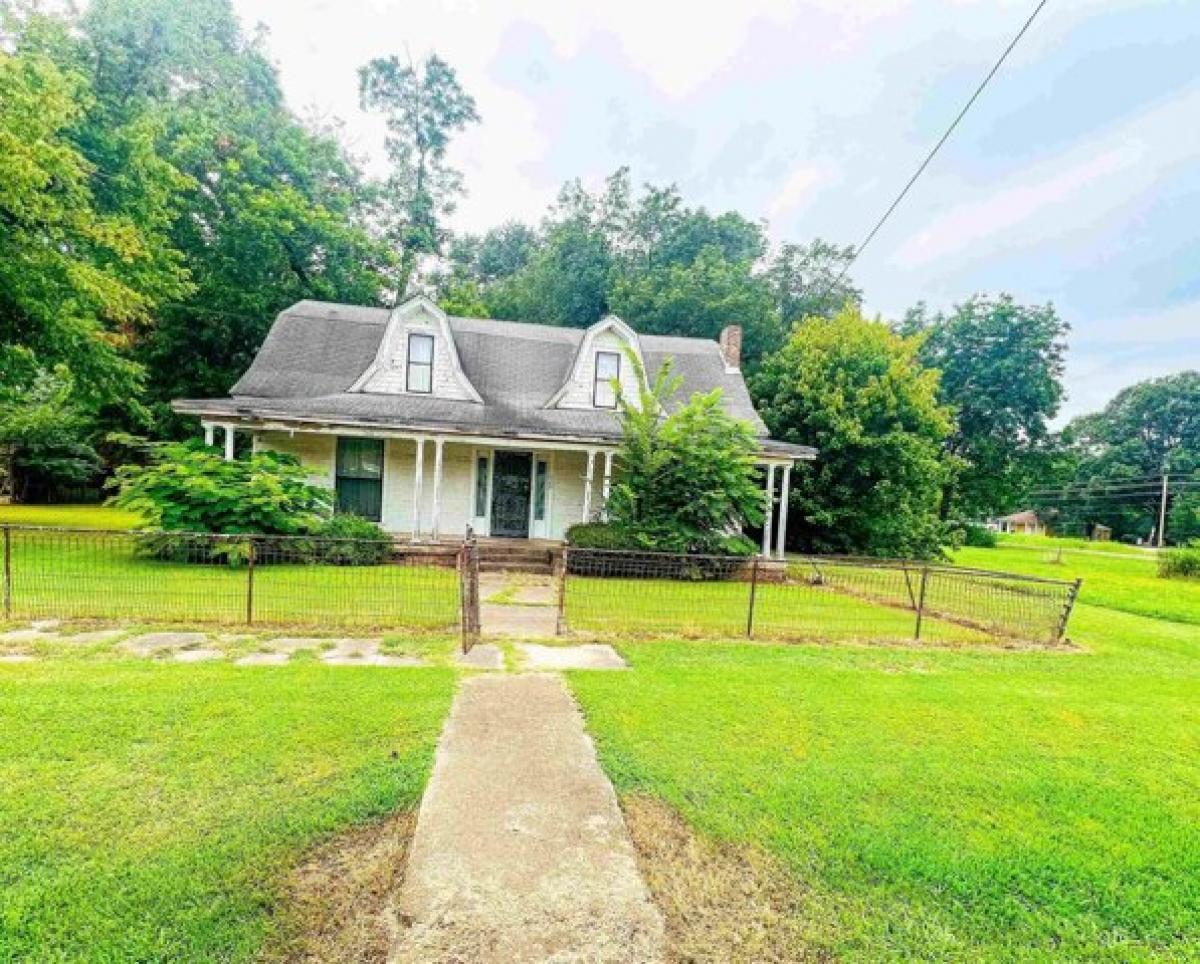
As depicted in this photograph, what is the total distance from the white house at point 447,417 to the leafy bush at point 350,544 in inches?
49.2

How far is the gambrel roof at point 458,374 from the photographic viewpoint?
496 inches

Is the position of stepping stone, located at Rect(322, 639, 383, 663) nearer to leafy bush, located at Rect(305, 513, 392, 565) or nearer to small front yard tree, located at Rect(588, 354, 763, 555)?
leafy bush, located at Rect(305, 513, 392, 565)

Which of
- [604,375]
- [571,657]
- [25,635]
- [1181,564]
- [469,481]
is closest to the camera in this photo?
[25,635]

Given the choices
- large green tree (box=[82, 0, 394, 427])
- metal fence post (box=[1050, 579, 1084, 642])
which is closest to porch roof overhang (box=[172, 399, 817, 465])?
metal fence post (box=[1050, 579, 1084, 642])

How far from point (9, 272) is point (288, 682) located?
39.3 feet

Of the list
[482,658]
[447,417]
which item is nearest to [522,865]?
[482,658]

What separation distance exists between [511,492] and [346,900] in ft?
40.5

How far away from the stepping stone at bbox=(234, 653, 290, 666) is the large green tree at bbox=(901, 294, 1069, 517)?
32.8 meters

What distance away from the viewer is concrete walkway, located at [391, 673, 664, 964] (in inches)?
78.8

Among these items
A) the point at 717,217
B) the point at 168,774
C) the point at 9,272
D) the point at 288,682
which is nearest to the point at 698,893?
the point at 168,774

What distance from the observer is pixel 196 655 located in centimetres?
532

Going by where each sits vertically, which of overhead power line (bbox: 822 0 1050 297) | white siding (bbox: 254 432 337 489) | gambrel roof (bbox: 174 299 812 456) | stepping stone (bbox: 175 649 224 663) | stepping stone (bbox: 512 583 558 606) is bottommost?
stepping stone (bbox: 512 583 558 606)

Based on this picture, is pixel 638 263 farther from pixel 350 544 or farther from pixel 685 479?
pixel 350 544

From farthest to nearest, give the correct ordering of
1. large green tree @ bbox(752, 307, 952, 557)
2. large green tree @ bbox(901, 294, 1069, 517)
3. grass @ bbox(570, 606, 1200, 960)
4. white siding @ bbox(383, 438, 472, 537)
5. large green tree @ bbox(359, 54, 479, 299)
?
large green tree @ bbox(901, 294, 1069, 517), large green tree @ bbox(359, 54, 479, 299), large green tree @ bbox(752, 307, 952, 557), white siding @ bbox(383, 438, 472, 537), grass @ bbox(570, 606, 1200, 960)
